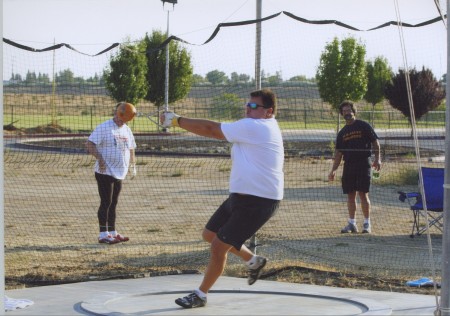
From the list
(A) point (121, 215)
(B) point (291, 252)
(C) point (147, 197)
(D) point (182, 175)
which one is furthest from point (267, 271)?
(D) point (182, 175)

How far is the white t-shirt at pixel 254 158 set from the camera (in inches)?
319

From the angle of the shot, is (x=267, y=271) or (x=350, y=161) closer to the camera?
(x=267, y=271)

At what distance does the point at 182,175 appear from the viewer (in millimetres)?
26422

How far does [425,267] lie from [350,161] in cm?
326

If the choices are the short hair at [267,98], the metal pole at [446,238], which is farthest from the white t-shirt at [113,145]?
the metal pole at [446,238]

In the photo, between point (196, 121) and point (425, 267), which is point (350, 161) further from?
point (196, 121)

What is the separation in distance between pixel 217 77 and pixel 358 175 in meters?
3.31

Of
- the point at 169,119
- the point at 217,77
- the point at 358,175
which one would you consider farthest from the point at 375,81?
the point at 169,119

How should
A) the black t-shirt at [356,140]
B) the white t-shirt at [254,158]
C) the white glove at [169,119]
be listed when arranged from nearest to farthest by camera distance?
the white t-shirt at [254,158], the white glove at [169,119], the black t-shirt at [356,140]

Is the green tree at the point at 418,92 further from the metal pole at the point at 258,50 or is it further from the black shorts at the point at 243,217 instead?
the black shorts at the point at 243,217

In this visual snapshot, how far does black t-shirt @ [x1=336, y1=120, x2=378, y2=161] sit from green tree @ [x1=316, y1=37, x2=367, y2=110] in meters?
29.4

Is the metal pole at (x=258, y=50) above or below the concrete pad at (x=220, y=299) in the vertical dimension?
above

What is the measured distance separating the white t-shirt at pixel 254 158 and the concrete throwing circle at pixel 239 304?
3.68 feet

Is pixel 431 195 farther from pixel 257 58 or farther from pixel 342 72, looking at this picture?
pixel 342 72
